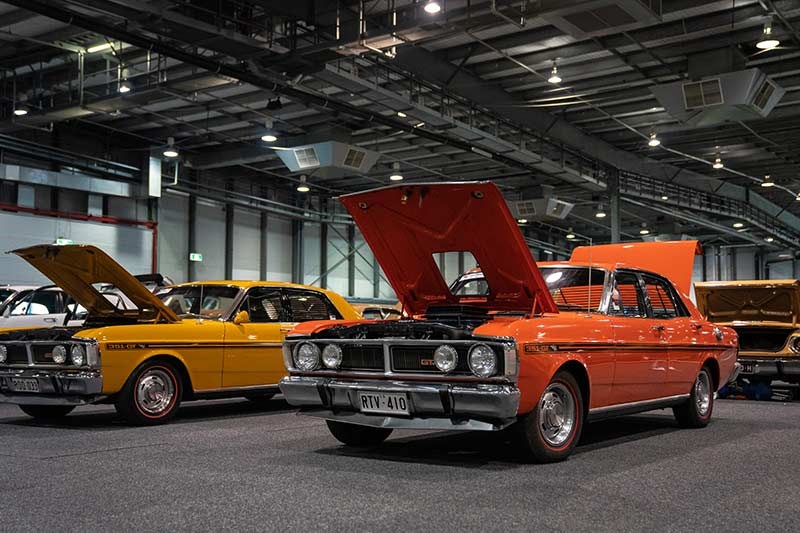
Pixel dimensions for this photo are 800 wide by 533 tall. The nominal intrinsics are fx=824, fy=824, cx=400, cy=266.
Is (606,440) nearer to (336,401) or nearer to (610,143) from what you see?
(336,401)

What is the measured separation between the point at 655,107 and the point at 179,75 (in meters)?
10.3

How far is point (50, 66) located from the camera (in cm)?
1677

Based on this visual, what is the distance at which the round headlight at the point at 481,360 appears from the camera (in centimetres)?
540

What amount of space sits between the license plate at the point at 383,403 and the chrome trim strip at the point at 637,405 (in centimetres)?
156

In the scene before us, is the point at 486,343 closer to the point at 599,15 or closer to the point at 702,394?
the point at 702,394

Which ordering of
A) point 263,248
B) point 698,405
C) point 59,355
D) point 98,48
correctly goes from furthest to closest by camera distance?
point 263,248 → point 98,48 → point 698,405 → point 59,355

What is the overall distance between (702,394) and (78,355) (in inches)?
240

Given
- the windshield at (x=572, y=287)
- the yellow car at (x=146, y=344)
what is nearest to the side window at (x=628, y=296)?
the windshield at (x=572, y=287)

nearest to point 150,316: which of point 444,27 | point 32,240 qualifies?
point 444,27

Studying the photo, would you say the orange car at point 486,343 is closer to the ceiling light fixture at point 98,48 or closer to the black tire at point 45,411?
the black tire at point 45,411

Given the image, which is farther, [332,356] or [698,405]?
[698,405]

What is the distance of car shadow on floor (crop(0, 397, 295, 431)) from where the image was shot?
8.20 meters

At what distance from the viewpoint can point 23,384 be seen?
800 centimetres

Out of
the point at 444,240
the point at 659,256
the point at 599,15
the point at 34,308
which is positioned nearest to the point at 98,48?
the point at 34,308
